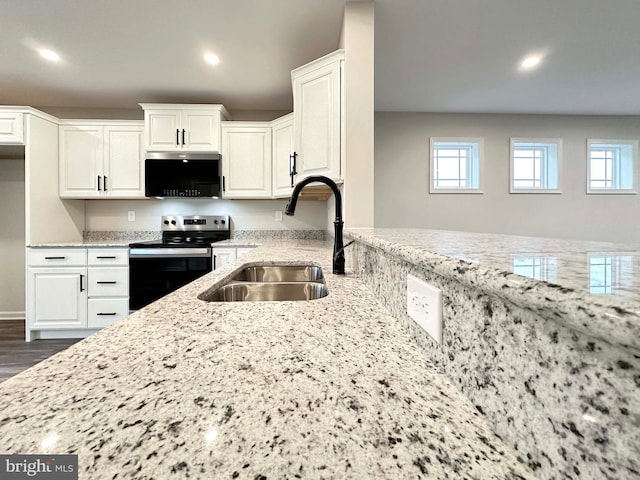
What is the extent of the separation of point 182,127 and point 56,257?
179cm

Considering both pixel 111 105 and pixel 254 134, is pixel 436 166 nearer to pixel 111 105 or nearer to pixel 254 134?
pixel 254 134

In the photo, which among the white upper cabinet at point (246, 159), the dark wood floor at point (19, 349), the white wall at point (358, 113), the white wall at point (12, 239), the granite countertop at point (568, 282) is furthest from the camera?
the white wall at point (12, 239)

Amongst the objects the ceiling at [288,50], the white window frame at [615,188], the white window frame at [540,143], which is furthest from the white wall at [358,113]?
the white window frame at [615,188]

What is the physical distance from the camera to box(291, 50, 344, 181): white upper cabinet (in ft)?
6.57

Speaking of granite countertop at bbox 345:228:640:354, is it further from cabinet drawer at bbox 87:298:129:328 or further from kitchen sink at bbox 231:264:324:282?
cabinet drawer at bbox 87:298:129:328

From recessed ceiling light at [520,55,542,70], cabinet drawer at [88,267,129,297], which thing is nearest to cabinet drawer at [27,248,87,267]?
cabinet drawer at [88,267,129,297]

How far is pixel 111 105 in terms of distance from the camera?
3500 mm

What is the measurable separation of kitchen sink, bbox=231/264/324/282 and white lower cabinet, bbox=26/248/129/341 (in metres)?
2.16

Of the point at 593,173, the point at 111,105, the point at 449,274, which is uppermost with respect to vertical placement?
the point at 111,105

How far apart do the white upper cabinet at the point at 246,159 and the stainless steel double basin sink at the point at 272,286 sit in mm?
2002

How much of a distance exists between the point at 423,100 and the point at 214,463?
4.11m

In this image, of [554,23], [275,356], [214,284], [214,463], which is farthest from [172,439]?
[554,23]

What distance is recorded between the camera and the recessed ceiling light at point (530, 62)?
106 inches

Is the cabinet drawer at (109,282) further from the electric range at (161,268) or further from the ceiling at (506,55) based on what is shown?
the ceiling at (506,55)
